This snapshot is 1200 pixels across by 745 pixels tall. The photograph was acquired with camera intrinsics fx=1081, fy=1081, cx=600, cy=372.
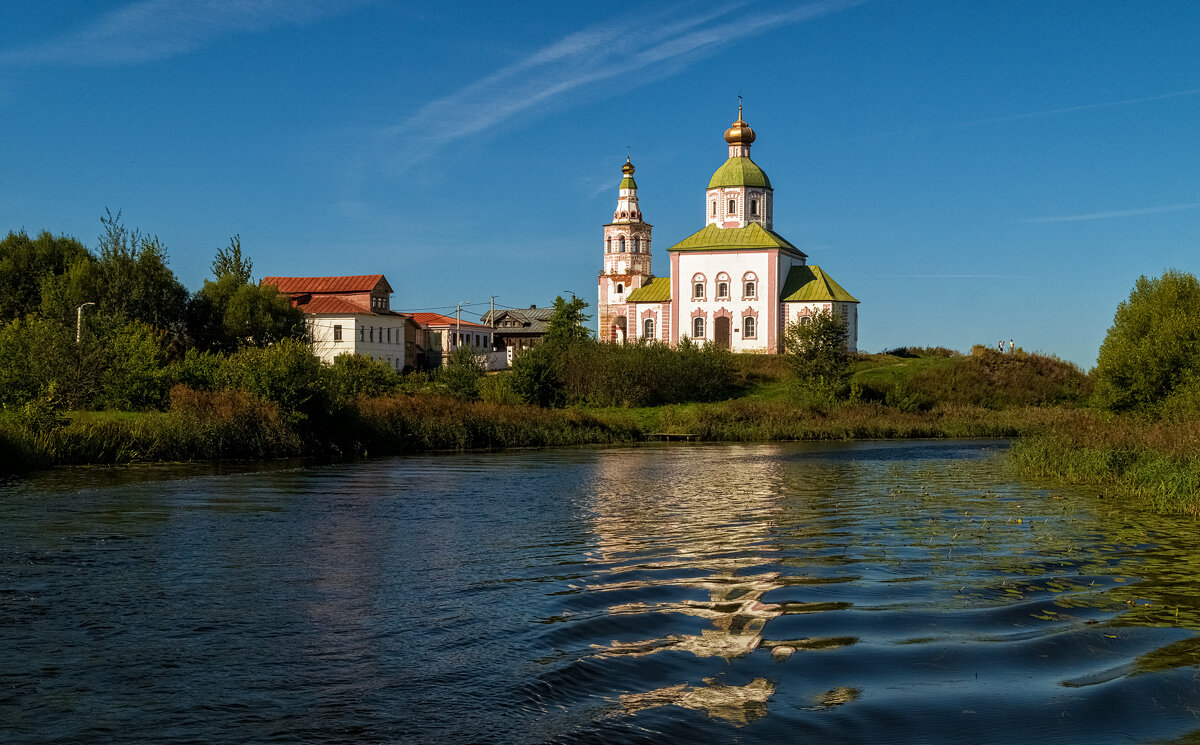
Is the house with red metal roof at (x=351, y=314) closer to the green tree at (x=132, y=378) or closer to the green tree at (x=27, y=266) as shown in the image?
the green tree at (x=27, y=266)

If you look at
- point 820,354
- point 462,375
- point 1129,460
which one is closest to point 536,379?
point 462,375

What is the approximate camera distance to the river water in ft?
24.5

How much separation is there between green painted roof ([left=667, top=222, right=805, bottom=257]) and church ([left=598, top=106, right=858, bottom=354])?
0.08m

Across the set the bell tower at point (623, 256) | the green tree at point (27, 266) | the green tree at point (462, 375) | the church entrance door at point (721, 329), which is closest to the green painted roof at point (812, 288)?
Result: the church entrance door at point (721, 329)

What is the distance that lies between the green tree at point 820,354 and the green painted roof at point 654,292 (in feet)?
74.5

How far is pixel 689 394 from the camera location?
63562mm

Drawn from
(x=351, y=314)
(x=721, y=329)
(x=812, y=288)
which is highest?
(x=812, y=288)

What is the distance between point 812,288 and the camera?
81.6 metres

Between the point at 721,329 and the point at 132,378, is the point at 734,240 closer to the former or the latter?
the point at 721,329

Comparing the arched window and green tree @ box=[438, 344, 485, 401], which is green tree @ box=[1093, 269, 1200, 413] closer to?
green tree @ box=[438, 344, 485, 401]

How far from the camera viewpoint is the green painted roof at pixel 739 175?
85500 mm

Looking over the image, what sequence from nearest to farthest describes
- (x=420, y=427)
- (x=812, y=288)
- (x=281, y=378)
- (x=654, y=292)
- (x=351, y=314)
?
1. (x=281, y=378)
2. (x=420, y=427)
3. (x=351, y=314)
4. (x=812, y=288)
5. (x=654, y=292)

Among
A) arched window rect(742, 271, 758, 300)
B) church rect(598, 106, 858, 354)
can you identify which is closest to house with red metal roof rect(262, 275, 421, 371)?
church rect(598, 106, 858, 354)

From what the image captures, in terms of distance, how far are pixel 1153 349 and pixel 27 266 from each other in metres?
51.9
